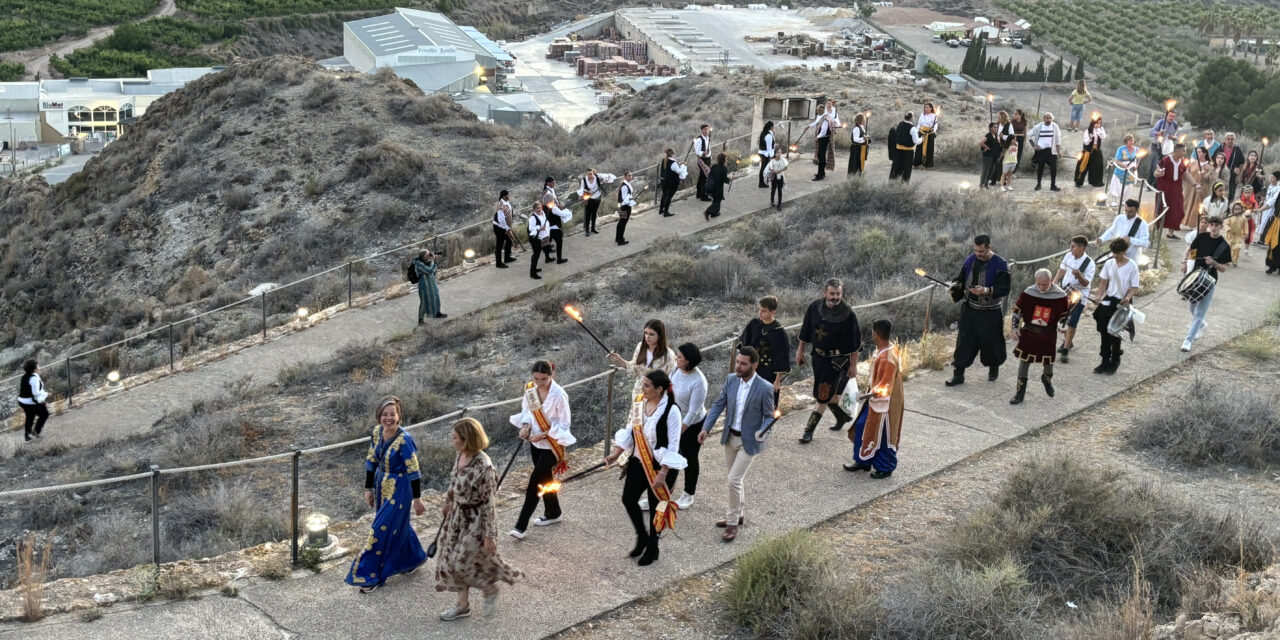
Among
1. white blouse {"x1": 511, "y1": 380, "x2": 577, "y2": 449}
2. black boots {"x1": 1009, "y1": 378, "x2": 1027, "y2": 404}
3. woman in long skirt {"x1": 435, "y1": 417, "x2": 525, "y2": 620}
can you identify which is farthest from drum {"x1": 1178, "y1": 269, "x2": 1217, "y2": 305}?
woman in long skirt {"x1": 435, "y1": 417, "x2": 525, "y2": 620}

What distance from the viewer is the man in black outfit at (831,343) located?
10469 millimetres

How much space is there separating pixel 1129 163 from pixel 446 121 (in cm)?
1911

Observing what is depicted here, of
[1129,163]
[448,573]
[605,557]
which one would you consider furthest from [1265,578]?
[1129,163]

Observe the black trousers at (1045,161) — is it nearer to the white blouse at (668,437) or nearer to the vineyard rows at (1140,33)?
the white blouse at (668,437)

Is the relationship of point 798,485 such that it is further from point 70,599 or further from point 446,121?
point 446,121

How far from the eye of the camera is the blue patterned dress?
318 inches

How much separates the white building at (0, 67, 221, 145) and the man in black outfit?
53.9 m

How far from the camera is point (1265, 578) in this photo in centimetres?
771

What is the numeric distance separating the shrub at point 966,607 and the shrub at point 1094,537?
1.26 ft

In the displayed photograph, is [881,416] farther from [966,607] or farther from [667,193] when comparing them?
Result: [667,193]

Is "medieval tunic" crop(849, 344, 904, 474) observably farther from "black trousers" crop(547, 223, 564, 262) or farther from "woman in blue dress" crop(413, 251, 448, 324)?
"black trousers" crop(547, 223, 564, 262)

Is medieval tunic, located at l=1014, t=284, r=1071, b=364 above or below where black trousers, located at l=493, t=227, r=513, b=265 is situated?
above

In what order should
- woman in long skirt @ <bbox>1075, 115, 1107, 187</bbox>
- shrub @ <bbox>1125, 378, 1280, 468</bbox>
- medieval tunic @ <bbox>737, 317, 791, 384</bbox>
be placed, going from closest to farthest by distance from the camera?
medieval tunic @ <bbox>737, 317, 791, 384</bbox> → shrub @ <bbox>1125, 378, 1280, 468</bbox> → woman in long skirt @ <bbox>1075, 115, 1107, 187</bbox>

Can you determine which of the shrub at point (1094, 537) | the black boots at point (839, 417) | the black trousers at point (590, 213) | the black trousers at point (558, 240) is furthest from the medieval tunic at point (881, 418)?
the black trousers at point (590, 213)
